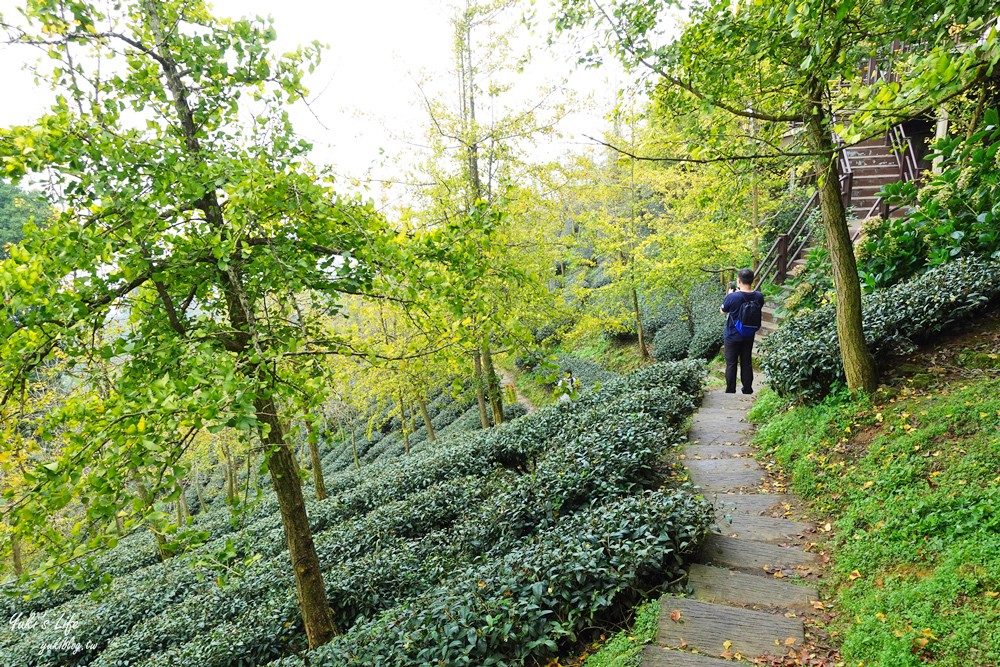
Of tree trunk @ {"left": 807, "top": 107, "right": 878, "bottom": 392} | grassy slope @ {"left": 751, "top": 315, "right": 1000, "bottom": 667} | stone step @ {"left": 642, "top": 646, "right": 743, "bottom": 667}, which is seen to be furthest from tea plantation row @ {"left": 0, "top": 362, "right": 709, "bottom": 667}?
tree trunk @ {"left": 807, "top": 107, "right": 878, "bottom": 392}

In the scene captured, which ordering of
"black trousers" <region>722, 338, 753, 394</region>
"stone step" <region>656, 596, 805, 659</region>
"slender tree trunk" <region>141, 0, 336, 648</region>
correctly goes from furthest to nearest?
1. "black trousers" <region>722, 338, 753, 394</region>
2. "stone step" <region>656, 596, 805, 659</region>
3. "slender tree trunk" <region>141, 0, 336, 648</region>

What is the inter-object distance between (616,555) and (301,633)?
394 cm

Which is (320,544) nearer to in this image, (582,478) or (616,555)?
(582,478)

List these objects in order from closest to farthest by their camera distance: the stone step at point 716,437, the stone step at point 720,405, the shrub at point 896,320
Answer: the shrub at point 896,320 → the stone step at point 716,437 → the stone step at point 720,405

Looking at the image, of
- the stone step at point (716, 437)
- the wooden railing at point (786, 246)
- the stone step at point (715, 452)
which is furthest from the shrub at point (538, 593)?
the wooden railing at point (786, 246)

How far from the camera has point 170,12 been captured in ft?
11.5

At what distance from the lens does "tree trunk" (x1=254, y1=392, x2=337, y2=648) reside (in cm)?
439

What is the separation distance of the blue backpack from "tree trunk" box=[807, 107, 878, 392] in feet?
5.29

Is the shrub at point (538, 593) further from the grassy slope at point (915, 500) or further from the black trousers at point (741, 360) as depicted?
the black trousers at point (741, 360)

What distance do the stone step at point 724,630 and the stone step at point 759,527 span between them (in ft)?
2.99

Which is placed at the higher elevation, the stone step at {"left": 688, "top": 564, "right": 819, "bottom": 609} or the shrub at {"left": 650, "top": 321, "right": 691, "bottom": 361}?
the shrub at {"left": 650, "top": 321, "right": 691, "bottom": 361}

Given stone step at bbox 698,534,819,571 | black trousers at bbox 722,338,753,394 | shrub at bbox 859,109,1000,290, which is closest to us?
stone step at bbox 698,534,819,571

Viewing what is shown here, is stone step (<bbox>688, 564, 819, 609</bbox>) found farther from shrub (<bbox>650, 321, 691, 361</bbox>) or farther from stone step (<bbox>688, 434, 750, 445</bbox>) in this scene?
shrub (<bbox>650, 321, 691, 361</bbox>)

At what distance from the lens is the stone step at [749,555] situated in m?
4.14
